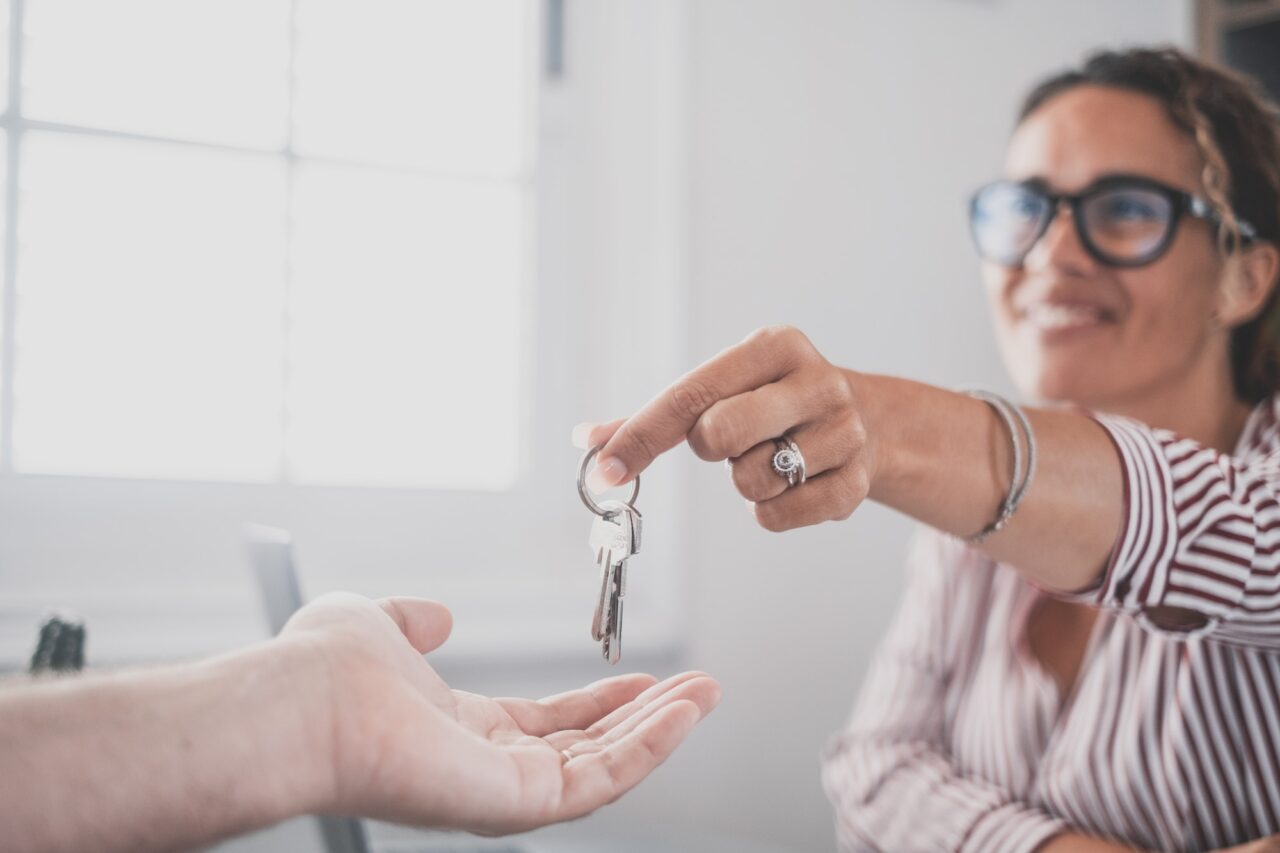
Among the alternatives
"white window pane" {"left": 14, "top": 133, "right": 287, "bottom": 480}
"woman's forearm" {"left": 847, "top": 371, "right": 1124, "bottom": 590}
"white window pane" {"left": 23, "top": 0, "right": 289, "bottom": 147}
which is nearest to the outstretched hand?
"woman's forearm" {"left": 847, "top": 371, "right": 1124, "bottom": 590}

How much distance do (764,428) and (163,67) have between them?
1.29 metres

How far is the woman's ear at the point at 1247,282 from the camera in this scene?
46.3 inches

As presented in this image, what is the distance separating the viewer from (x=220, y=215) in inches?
61.3

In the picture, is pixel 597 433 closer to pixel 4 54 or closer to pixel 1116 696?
pixel 1116 696

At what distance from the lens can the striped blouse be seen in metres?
0.83

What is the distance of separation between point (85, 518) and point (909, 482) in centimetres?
122

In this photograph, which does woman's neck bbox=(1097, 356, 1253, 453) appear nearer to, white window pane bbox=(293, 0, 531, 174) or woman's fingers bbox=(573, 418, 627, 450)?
woman's fingers bbox=(573, 418, 627, 450)

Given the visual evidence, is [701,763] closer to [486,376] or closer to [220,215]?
[486,376]

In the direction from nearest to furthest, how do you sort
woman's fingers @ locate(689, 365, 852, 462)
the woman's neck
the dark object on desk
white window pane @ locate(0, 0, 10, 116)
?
woman's fingers @ locate(689, 365, 852, 462) → the dark object on desk → the woman's neck → white window pane @ locate(0, 0, 10, 116)

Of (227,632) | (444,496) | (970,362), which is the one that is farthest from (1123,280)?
(227,632)

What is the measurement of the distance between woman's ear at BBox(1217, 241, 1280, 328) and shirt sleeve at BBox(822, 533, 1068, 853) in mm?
435

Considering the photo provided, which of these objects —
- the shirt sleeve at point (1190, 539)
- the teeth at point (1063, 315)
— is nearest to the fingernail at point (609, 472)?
the shirt sleeve at point (1190, 539)

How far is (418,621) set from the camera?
694 mm

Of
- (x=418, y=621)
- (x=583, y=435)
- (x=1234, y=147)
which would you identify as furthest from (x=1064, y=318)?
(x=418, y=621)
